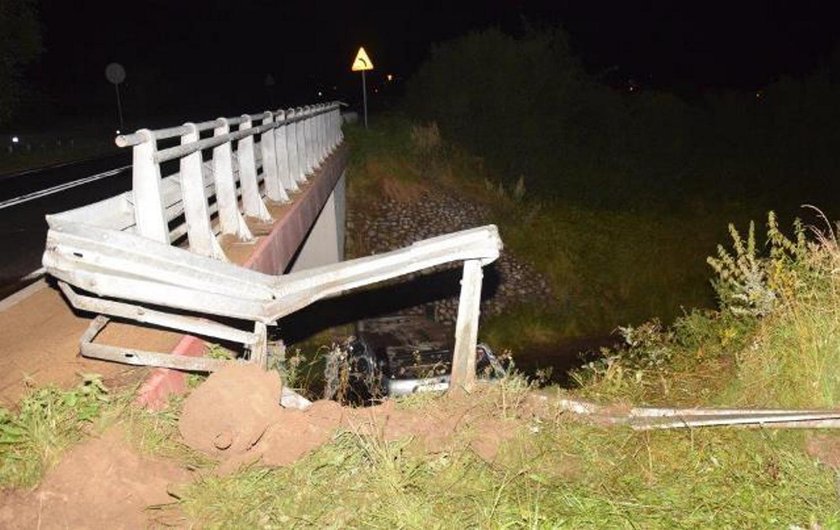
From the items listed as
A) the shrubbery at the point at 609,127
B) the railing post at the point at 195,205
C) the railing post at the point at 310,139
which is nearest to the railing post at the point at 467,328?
the railing post at the point at 195,205

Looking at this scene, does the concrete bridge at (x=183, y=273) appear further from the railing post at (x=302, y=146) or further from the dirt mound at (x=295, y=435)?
the railing post at (x=302, y=146)

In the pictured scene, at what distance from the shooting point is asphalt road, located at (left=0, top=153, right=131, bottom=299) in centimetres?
783

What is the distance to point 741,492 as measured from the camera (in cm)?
327

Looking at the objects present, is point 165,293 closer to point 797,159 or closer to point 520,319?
point 520,319

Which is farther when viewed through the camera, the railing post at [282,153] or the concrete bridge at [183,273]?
the railing post at [282,153]

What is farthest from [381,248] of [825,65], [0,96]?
[825,65]

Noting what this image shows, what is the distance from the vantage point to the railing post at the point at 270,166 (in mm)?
8297

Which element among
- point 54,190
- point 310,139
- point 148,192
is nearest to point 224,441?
point 148,192

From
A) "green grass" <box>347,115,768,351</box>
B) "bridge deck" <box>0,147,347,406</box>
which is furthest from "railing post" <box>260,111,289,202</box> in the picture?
"green grass" <box>347,115,768,351</box>

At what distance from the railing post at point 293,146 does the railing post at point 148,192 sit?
5023mm

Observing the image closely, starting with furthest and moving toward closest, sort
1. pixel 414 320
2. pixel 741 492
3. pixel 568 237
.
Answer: pixel 568 237
pixel 414 320
pixel 741 492

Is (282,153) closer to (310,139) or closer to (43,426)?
(310,139)

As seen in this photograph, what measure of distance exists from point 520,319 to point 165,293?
12.9m

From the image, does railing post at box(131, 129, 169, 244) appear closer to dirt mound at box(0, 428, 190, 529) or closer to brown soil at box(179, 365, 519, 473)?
brown soil at box(179, 365, 519, 473)
